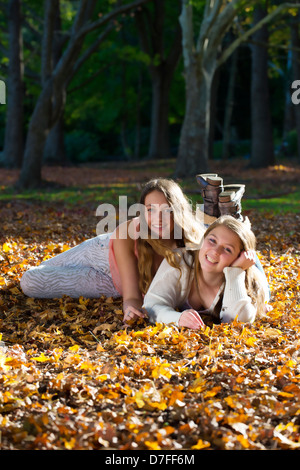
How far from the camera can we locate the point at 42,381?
365cm

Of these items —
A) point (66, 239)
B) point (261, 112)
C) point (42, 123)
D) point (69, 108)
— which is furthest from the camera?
point (69, 108)

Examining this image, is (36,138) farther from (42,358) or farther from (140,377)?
(140,377)

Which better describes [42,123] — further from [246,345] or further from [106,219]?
[246,345]

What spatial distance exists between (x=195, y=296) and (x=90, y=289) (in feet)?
3.55

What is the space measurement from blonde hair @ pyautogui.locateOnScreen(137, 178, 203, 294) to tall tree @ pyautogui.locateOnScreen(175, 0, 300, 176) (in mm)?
10580

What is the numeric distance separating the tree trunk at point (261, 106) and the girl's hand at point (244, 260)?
15.5m

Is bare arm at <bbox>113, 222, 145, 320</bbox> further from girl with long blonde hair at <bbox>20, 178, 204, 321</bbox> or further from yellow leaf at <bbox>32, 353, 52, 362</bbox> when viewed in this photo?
yellow leaf at <bbox>32, 353, 52, 362</bbox>

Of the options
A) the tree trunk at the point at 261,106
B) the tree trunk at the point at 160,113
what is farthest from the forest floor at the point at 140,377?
the tree trunk at the point at 160,113

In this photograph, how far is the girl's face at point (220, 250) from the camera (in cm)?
468

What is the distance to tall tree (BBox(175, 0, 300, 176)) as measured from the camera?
14.7m

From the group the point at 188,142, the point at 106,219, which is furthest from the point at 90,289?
the point at 188,142

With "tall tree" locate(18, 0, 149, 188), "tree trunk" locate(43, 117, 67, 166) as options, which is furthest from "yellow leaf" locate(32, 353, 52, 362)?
"tree trunk" locate(43, 117, 67, 166)

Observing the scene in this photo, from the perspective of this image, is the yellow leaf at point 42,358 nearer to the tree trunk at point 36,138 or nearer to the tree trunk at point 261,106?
the tree trunk at point 36,138
